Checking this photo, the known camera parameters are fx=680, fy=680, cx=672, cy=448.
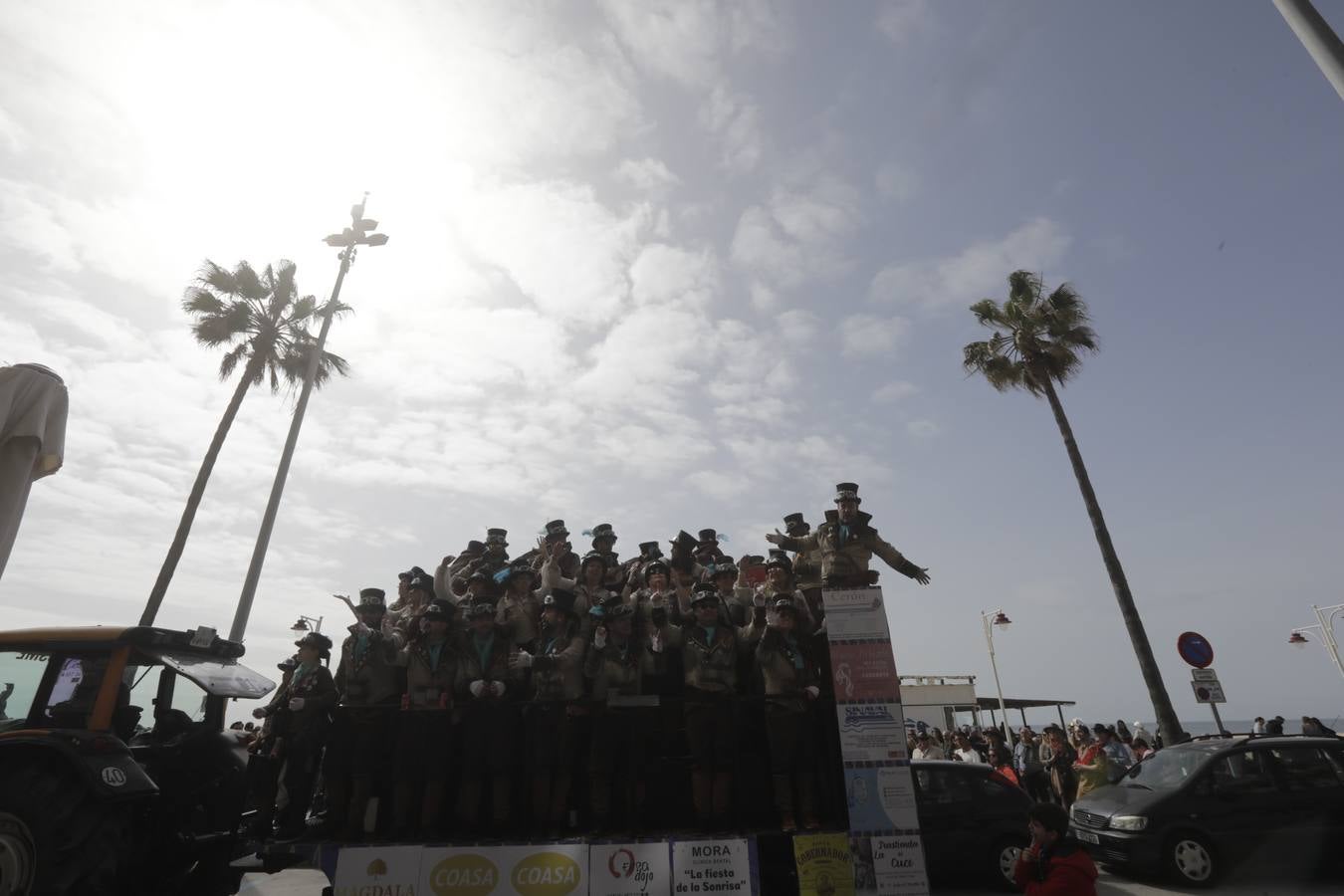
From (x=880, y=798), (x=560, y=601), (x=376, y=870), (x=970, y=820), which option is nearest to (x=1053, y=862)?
(x=880, y=798)

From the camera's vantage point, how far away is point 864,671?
5320 mm

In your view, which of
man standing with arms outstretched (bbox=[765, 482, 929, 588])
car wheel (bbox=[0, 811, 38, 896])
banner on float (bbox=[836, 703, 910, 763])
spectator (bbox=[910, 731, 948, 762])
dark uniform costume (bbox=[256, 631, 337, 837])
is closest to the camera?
car wheel (bbox=[0, 811, 38, 896])

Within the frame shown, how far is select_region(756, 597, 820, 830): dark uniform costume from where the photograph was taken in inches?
211

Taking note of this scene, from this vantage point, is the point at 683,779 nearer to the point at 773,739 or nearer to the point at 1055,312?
the point at 773,739

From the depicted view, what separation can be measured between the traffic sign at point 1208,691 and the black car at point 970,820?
5.27m

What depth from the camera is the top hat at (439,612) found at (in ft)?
20.7

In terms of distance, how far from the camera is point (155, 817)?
5.80m

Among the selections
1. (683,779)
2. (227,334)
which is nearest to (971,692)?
(683,779)

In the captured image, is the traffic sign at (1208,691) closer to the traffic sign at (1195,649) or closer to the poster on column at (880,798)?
the traffic sign at (1195,649)

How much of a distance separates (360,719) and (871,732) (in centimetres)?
427

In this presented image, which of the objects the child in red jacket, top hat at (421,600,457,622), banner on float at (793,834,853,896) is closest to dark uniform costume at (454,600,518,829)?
top hat at (421,600,457,622)

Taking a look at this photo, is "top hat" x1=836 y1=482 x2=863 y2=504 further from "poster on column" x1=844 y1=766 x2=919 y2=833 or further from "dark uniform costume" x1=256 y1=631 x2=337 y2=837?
"dark uniform costume" x1=256 y1=631 x2=337 y2=837

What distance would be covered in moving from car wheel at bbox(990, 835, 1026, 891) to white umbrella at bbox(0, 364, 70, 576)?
9944mm

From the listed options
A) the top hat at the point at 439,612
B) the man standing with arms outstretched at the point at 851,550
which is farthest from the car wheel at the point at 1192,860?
the top hat at the point at 439,612
